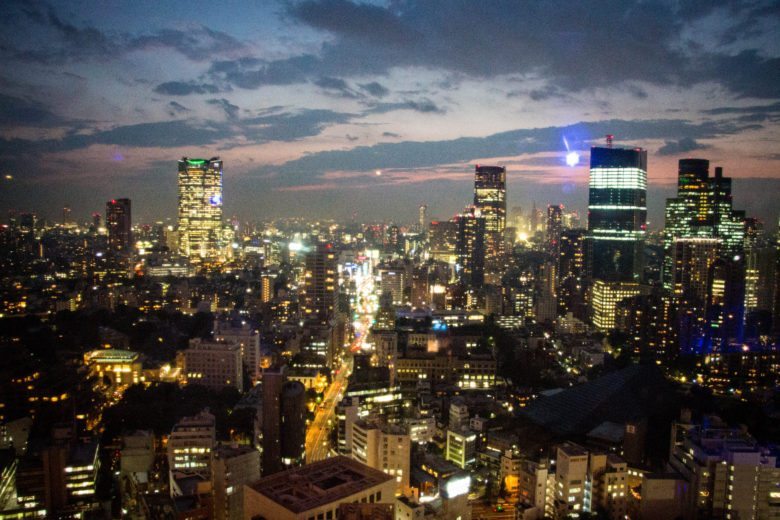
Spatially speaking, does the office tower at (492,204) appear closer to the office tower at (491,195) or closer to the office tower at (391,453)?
the office tower at (491,195)

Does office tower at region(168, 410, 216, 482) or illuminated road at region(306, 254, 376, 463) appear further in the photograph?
illuminated road at region(306, 254, 376, 463)

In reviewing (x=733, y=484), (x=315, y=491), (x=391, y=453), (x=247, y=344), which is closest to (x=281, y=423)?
(x=391, y=453)

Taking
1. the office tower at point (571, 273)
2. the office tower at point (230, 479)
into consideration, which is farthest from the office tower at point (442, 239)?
the office tower at point (230, 479)

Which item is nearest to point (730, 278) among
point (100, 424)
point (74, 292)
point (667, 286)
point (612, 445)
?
point (667, 286)

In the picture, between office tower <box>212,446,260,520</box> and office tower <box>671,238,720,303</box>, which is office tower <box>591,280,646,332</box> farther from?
office tower <box>212,446,260,520</box>

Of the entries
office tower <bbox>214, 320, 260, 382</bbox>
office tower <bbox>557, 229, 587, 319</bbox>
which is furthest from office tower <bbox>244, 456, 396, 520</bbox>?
office tower <bbox>557, 229, 587, 319</bbox>

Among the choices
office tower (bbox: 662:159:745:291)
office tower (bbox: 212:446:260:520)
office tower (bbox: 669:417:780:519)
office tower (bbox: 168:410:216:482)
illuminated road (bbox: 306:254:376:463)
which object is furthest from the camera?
office tower (bbox: 662:159:745:291)
